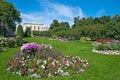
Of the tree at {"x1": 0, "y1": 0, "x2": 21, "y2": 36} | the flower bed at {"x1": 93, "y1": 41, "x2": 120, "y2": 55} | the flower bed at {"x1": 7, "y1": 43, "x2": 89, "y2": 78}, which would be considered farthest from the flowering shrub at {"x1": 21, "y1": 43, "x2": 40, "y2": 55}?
the tree at {"x1": 0, "y1": 0, "x2": 21, "y2": 36}

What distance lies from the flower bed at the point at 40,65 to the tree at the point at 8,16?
32.8m

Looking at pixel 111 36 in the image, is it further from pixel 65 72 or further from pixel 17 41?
pixel 65 72

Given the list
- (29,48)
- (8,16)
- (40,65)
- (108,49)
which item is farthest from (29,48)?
(8,16)

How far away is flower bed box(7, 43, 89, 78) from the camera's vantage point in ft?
24.3

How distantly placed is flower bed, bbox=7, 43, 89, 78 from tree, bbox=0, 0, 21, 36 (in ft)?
108

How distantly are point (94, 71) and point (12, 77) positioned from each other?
11.2ft

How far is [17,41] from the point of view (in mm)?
19719

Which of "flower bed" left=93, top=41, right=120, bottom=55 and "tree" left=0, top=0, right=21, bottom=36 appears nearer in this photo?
"flower bed" left=93, top=41, right=120, bottom=55

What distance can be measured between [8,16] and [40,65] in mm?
36094

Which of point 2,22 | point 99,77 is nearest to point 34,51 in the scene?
point 99,77

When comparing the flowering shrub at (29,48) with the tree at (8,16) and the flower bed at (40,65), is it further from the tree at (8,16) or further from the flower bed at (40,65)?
the tree at (8,16)

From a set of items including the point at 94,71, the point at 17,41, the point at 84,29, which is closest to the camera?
the point at 94,71

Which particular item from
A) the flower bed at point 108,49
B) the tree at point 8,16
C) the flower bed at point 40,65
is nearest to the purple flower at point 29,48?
the flower bed at point 40,65

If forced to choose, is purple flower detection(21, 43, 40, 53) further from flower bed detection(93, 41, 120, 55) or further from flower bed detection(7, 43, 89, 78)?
flower bed detection(93, 41, 120, 55)
